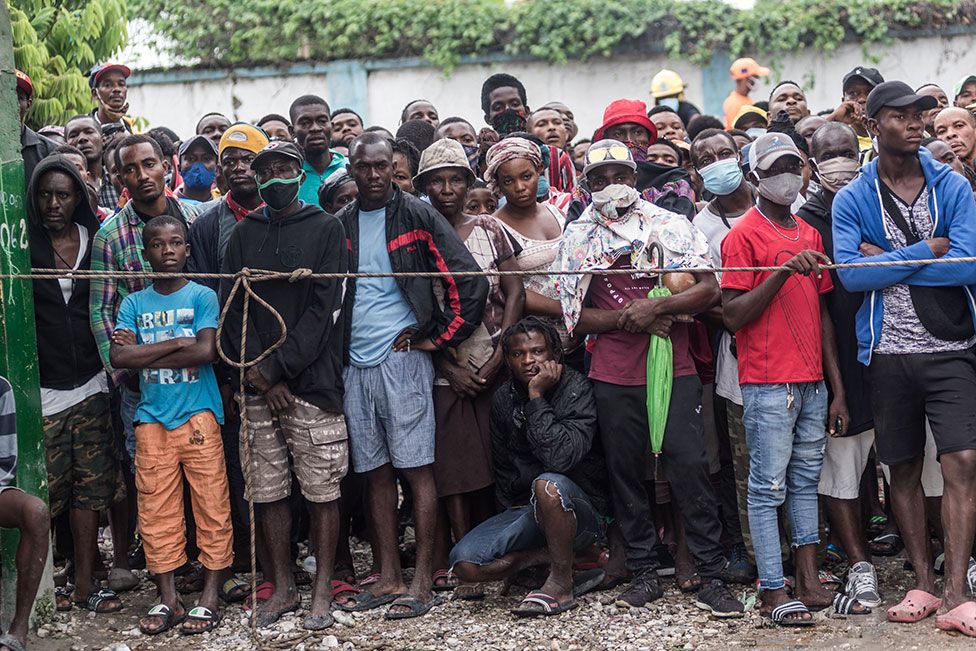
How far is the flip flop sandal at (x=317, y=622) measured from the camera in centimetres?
588

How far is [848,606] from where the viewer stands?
224 inches

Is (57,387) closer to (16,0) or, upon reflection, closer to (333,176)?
(333,176)

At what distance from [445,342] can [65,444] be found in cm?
202

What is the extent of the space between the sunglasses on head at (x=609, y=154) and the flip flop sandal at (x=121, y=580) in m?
3.31

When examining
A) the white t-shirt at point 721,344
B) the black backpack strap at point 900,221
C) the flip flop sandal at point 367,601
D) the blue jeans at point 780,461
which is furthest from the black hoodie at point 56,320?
the black backpack strap at point 900,221

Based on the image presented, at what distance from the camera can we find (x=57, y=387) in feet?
20.5

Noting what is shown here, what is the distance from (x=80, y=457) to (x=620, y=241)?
298 centimetres

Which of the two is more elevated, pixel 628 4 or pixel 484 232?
pixel 628 4

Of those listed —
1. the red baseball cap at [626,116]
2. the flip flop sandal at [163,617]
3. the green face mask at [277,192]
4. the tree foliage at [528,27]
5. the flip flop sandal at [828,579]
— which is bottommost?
the flip flop sandal at [828,579]

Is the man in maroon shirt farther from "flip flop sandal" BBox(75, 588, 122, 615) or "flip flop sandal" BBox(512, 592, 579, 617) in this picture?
"flip flop sandal" BBox(75, 588, 122, 615)

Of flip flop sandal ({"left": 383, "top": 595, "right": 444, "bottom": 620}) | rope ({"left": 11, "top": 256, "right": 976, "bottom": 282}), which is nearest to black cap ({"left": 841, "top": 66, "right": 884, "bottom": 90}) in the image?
rope ({"left": 11, "top": 256, "right": 976, "bottom": 282})

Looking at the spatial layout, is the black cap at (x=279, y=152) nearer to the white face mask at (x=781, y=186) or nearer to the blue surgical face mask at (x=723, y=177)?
the blue surgical face mask at (x=723, y=177)

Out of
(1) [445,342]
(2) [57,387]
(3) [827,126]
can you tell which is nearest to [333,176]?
(1) [445,342]

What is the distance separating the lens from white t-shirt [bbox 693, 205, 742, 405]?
611cm
